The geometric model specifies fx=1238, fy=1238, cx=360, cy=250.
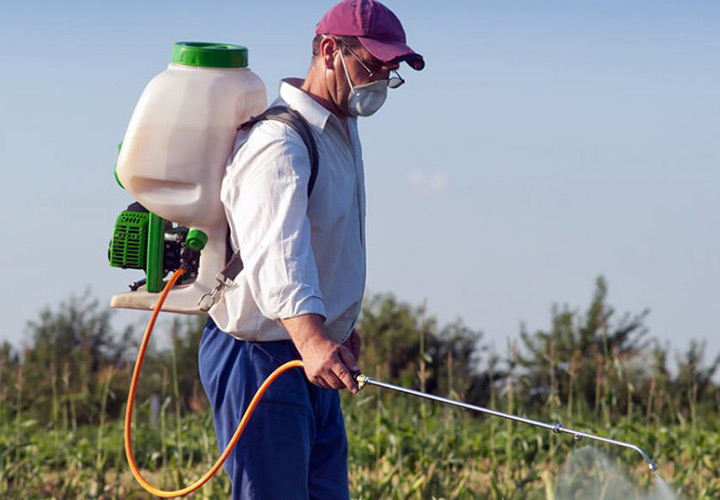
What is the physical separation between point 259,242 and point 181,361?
664 cm

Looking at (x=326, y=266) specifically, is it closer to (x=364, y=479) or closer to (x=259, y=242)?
(x=259, y=242)

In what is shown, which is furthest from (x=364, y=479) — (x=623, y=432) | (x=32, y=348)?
(x=32, y=348)

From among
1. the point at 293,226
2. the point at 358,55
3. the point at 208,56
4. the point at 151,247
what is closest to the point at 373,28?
the point at 358,55

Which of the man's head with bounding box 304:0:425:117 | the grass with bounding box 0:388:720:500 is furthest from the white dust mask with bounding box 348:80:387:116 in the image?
the grass with bounding box 0:388:720:500

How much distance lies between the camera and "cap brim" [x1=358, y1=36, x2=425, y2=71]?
136 inches

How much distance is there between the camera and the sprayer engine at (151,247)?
3.73 m

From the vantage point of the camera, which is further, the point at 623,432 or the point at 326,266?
the point at 623,432

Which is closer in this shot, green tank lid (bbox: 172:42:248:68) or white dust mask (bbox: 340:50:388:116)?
white dust mask (bbox: 340:50:388:116)

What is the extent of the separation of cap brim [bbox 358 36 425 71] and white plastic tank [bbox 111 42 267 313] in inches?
15.9

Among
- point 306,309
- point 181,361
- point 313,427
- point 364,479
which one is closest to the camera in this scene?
point 306,309

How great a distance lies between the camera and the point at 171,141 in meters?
3.56

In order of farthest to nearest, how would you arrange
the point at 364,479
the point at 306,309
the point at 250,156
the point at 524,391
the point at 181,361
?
the point at 181,361
the point at 524,391
the point at 364,479
the point at 250,156
the point at 306,309

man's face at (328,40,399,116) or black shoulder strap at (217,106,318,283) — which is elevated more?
man's face at (328,40,399,116)

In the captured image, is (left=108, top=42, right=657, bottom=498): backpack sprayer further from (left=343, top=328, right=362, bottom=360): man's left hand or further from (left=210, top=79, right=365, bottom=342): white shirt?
(left=343, top=328, right=362, bottom=360): man's left hand
